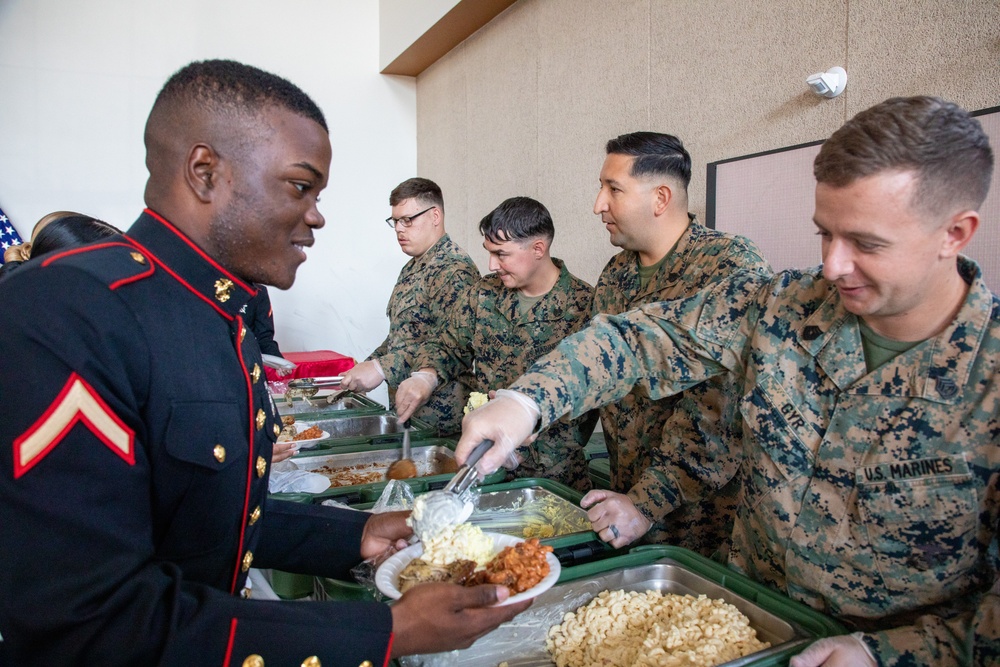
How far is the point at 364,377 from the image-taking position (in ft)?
11.4

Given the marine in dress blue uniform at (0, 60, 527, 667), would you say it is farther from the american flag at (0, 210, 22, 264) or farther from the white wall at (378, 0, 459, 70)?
the american flag at (0, 210, 22, 264)

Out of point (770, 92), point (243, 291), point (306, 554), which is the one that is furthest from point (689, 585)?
point (770, 92)

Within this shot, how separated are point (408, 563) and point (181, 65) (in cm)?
644

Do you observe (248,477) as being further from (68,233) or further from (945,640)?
(68,233)

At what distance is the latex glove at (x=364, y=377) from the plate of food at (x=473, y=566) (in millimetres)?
2184

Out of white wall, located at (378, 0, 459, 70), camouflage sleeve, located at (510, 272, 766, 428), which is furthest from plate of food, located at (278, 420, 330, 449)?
white wall, located at (378, 0, 459, 70)

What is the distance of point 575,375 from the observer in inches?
60.3

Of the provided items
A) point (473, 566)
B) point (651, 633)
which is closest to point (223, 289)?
point (473, 566)

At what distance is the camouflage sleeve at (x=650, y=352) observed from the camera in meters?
1.50

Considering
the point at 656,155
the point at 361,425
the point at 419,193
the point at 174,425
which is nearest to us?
the point at 174,425

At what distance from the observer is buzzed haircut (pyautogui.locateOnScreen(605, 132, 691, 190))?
2.33m

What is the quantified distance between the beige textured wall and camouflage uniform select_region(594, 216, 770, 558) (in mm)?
822

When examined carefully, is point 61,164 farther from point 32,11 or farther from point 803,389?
point 803,389

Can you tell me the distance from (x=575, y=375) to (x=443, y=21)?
187 inches
